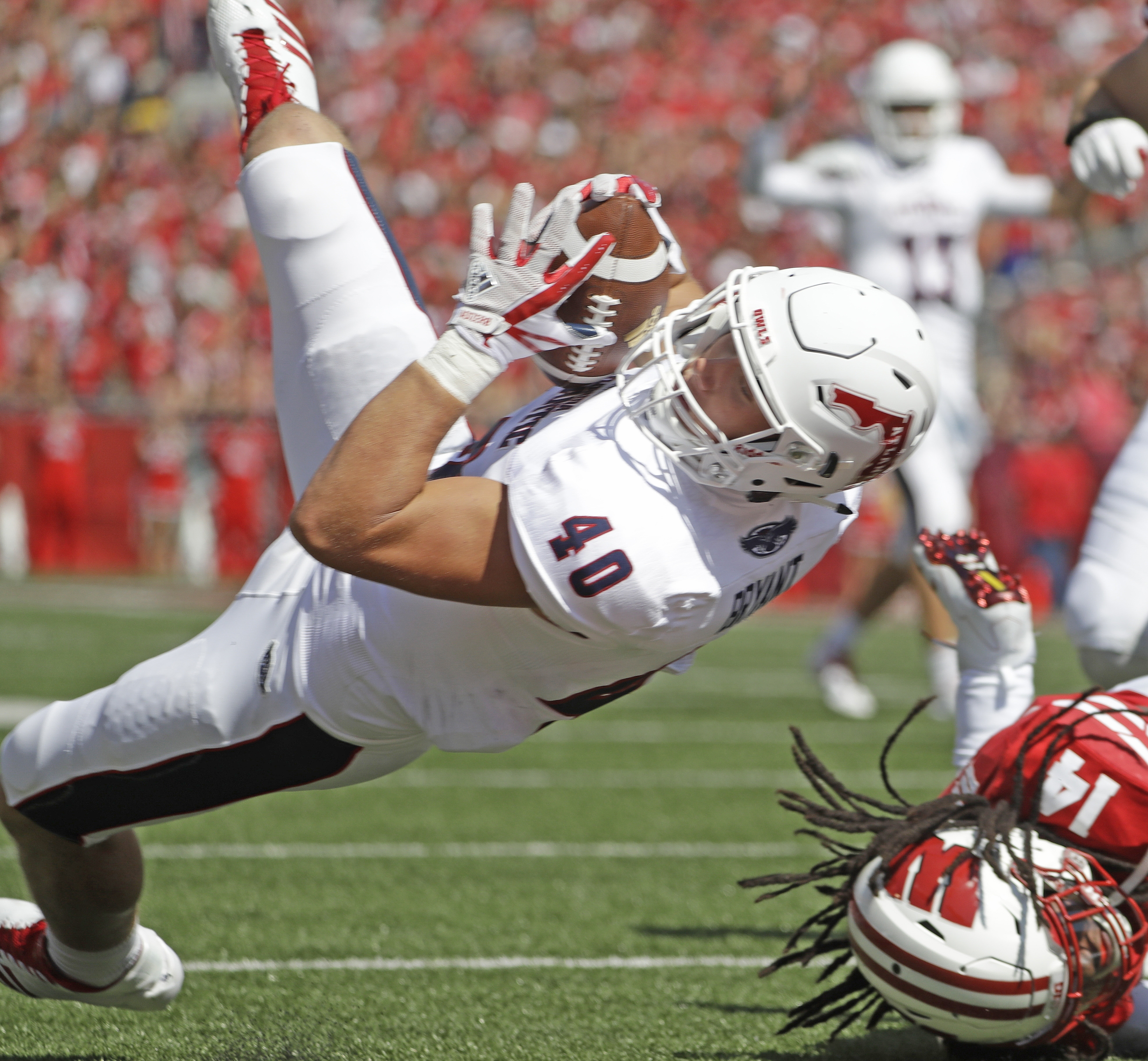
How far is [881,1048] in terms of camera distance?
2.52m

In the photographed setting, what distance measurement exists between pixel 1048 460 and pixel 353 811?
28.9 feet

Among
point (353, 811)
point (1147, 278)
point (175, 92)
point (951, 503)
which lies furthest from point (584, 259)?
point (1147, 278)

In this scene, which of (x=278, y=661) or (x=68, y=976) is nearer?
(x=278, y=661)

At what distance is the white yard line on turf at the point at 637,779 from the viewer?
4.91 m

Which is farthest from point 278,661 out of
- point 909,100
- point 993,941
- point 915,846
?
point 909,100

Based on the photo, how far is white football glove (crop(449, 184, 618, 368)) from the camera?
200cm

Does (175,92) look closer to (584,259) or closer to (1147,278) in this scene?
(1147,278)

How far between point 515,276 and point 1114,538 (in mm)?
1733

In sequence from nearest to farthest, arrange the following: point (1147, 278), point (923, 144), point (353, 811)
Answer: point (353, 811)
point (923, 144)
point (1147, 278)

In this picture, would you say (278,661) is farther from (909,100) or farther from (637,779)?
(909,100)

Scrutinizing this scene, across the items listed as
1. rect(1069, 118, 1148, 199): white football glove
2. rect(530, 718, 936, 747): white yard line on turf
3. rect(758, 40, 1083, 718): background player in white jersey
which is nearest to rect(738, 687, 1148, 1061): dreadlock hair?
rect(1069, 118, 1148, 199): white football glove

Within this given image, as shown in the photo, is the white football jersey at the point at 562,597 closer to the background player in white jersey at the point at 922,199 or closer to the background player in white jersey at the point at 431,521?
the background player in white jersey at the point at 431,521

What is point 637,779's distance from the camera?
505 cm

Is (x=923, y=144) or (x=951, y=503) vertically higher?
(x=923, y=144)
